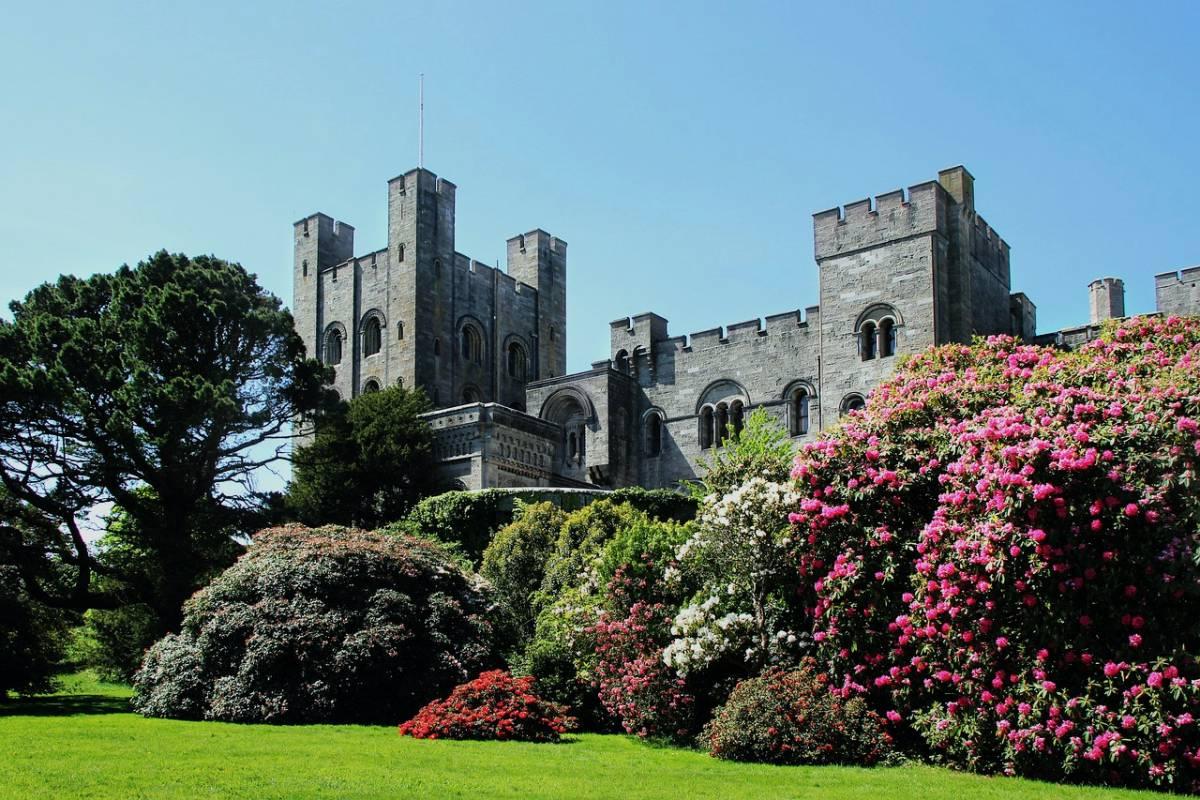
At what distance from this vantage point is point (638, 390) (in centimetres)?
4000

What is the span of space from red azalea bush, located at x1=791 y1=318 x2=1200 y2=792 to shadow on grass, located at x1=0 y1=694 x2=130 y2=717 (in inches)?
473

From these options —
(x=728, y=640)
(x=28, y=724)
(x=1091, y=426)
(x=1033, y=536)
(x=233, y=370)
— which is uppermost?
(x=233, y=370)

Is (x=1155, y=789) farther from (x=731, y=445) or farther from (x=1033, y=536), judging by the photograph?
(x=731, y=445)

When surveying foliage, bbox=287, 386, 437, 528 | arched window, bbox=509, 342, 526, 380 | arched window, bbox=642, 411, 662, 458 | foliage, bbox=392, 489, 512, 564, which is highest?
arched window, bbox=509, 342, 526, 380

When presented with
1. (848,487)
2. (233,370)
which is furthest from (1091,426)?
(233,370)

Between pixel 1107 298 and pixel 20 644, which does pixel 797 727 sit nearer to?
pixel 20 644

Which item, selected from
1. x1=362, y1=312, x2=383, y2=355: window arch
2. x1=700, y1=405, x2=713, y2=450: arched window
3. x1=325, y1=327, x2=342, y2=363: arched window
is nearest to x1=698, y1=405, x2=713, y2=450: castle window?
x1=700, y1=405, x2=713, y2=450: arched window

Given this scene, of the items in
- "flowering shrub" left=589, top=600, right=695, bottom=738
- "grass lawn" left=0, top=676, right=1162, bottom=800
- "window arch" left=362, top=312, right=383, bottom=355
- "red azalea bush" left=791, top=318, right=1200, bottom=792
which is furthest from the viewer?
"window arch" left=362, top=312, right=383, bottom=355

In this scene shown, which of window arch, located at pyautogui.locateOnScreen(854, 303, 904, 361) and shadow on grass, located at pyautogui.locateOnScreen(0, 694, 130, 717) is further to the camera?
window arch, located at pyautogui.locateOnScreen(854, 303, 904, 361)

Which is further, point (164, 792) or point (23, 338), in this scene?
point (23, 338)

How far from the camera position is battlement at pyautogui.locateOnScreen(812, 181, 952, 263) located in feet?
109

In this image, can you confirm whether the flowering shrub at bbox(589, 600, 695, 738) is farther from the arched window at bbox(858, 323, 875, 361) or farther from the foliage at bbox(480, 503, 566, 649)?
the arched window at bbox(858, 323, 875, 361)

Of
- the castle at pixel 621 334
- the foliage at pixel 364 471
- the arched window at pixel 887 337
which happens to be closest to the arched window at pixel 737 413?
the castle at pixel 621 334

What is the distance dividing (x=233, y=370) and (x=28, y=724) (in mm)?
12565
